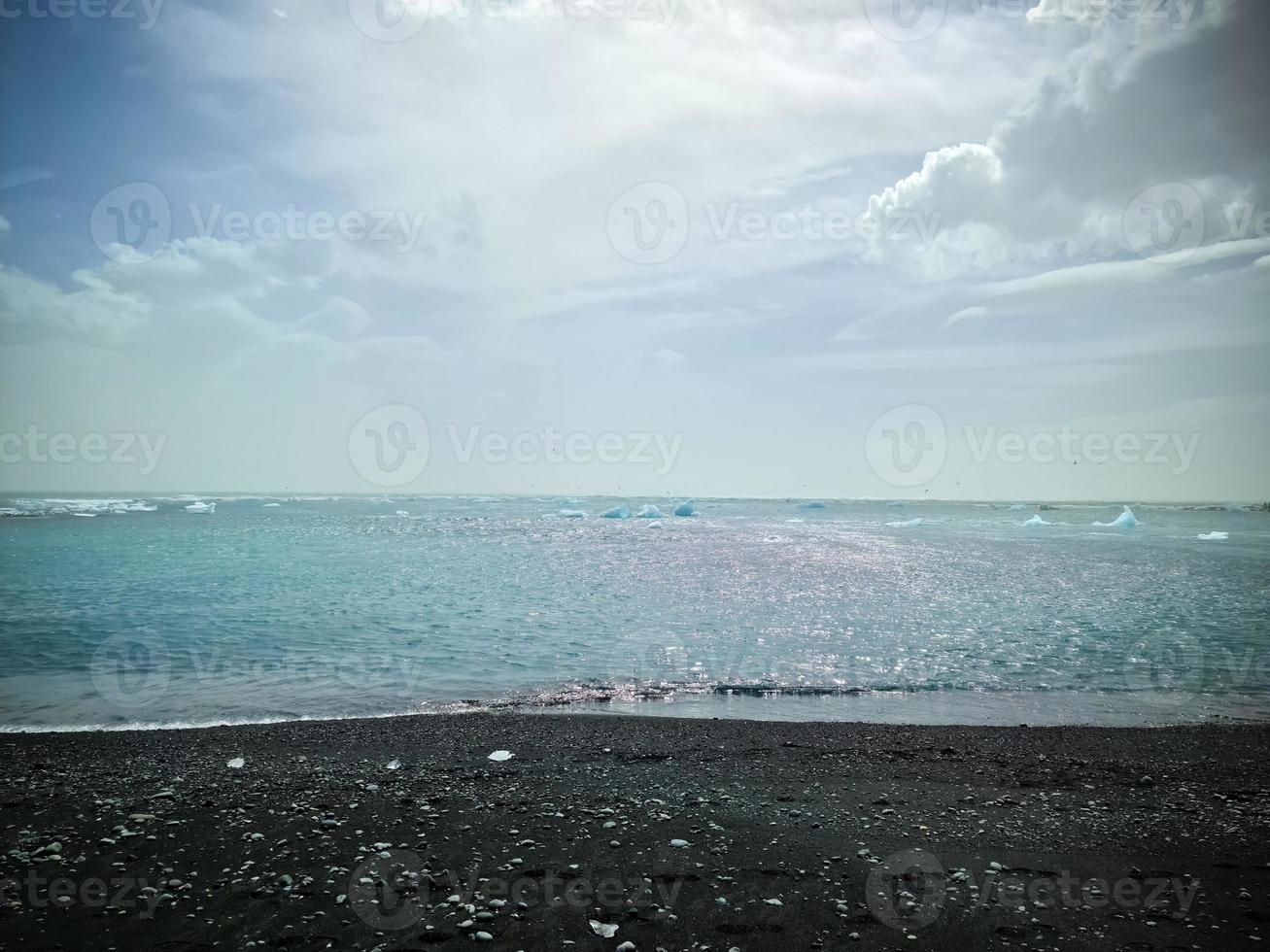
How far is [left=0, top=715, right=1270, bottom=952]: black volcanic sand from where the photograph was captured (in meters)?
5.62

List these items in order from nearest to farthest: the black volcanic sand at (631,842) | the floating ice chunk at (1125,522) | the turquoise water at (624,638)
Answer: the black volcanic sand at (631,842)
the turquoise water at (624,638)
the floating ice chunk at (1125,522)

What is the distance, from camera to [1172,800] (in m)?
8.37

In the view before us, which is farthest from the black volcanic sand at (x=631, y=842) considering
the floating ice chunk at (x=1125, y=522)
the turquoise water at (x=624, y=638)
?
the floating ice chunk at (x=1125, y=522)

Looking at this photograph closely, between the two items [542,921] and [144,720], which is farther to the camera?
[144,720]

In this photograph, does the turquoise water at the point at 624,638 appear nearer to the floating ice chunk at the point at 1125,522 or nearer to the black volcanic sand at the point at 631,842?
the black volcanic sand at the point at 631,842

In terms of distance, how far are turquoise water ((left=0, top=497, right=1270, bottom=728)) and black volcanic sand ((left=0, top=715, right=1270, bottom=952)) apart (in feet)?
9.49

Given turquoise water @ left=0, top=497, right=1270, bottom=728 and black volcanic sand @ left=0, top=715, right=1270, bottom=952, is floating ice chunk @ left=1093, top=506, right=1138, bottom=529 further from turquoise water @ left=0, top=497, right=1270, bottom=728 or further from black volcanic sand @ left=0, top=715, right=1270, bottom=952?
black volcanic sand @ left=0, top=715, right=1270, bottom=952

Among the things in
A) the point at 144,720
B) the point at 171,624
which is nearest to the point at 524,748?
the point at 144,720

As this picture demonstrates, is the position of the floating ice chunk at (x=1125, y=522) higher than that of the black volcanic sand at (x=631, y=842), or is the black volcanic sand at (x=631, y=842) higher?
the black volcanic sand at (x=631, y=842)

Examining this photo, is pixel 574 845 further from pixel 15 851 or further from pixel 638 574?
pixel 638 574

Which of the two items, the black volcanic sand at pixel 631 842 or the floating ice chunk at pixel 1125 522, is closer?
the black volcanic sand at pixel 631 842

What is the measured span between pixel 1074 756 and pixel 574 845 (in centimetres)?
773

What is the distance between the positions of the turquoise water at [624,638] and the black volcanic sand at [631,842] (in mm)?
2892

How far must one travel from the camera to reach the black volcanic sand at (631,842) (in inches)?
221
